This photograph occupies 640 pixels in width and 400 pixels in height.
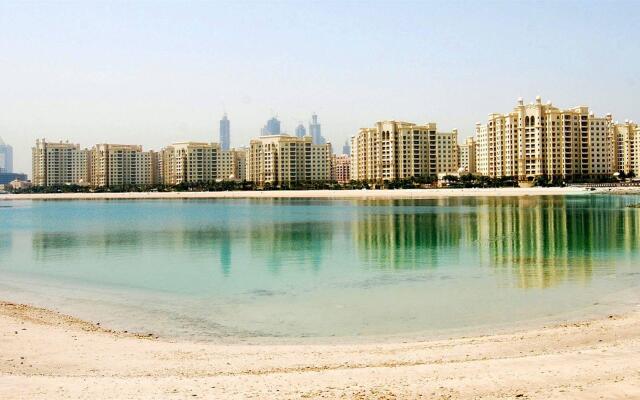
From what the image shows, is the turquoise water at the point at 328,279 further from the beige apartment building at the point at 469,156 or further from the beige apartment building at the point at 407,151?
the beige apartment building at the point at 469,156

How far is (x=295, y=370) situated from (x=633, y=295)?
43.9 ft

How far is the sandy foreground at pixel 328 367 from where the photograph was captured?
9.30 metres

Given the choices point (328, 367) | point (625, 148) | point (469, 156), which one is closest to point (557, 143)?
point (625, 148)

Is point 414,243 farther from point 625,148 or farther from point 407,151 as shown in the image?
point 625,148

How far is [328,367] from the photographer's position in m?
→ 11.3

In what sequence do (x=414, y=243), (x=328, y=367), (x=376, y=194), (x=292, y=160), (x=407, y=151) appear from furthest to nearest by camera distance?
1. (x=292, y=160)
2. (x=407, y=151)
3. (x=376, y=194)
4. (x=414, y=243)
5. (x=328, y=367)

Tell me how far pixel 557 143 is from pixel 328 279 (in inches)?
5296

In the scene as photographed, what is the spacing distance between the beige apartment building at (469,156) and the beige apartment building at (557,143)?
132ft

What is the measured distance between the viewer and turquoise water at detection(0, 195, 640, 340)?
17.0m

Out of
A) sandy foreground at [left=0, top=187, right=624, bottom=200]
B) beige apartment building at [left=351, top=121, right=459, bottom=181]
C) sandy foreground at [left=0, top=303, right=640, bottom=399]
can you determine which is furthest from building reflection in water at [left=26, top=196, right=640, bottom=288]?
beige apartment building at [left=351, top=121, right=459, bottom=181]

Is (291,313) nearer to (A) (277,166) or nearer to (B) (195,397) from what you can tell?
(B) (195,397)

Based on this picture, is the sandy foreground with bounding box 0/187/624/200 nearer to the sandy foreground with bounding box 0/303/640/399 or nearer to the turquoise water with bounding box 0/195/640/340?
the turquoise water with bounding box 0/195/640/340

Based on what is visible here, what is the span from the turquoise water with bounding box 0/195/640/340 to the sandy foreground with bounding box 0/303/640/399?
201cm

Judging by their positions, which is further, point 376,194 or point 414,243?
point 376,194
